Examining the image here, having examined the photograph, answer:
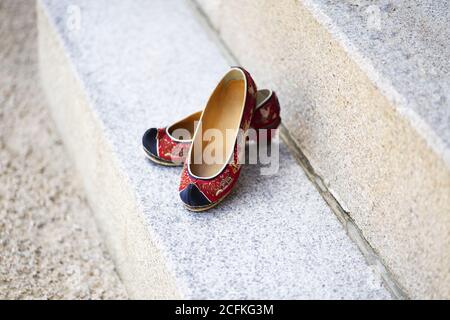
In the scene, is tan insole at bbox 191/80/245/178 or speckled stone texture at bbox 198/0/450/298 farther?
tan insole at bbox 191/80/245/178

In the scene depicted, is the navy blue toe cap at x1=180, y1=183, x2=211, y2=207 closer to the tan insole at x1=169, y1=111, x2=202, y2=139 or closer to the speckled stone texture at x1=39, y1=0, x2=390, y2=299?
the speckled stone texture at x1=39, y1=0, x2=390, y2=299

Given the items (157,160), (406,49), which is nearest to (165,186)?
(157,160)

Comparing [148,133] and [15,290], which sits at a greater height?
[148,133]

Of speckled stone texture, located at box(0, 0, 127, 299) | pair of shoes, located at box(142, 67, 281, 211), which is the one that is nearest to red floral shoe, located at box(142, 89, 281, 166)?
pair of shoes, located at box(142, 67, 281, 211)

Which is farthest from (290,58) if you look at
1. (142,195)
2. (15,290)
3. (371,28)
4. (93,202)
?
(15,290)

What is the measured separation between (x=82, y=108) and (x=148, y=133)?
0.28 metres

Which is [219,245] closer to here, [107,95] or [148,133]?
[148,133]

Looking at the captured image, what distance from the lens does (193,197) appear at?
1.13 m

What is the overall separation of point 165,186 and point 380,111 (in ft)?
1.53

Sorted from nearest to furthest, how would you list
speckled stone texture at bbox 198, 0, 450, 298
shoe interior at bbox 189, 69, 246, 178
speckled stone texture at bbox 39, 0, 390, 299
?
speckled stone texture at bbox 198, 0, 450, 298 < speckled stone texture at bbox 39, 0, 390, 299 < shoe interior at bbox 189, 69, 246, 178

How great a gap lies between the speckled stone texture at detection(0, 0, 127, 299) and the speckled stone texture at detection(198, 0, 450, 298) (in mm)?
Answer: 575

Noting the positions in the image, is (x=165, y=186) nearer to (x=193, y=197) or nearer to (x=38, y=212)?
(x=193, y=197)

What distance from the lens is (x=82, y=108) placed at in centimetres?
147

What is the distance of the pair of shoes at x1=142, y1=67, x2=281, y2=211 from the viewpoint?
1.16m
